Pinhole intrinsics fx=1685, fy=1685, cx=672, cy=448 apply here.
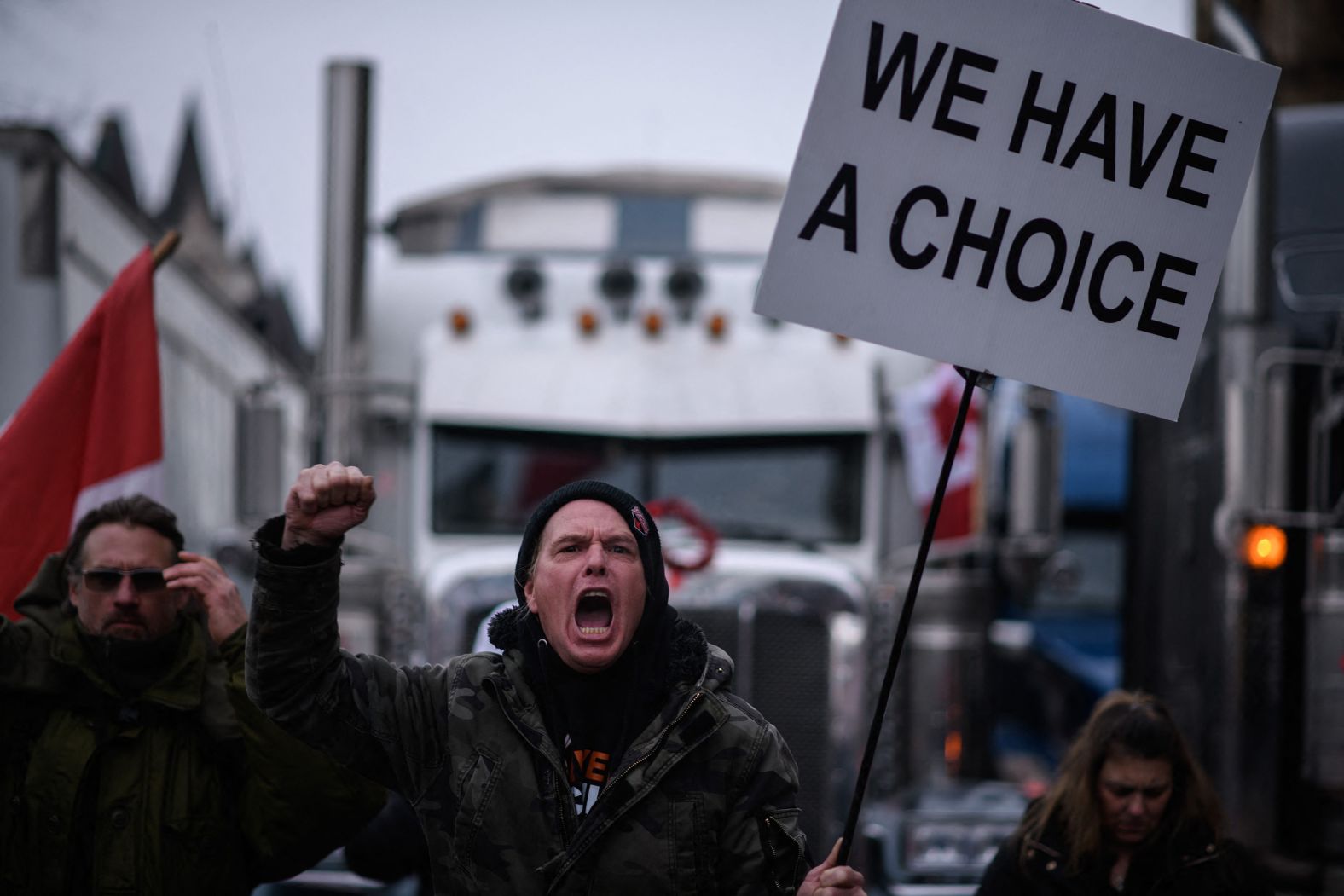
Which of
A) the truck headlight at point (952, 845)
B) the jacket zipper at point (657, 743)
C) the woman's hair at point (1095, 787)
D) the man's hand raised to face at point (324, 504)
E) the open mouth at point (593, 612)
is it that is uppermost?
the man's hand raised to face at point (324, 504)

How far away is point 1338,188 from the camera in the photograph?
798cm

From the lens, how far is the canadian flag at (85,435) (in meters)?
4.83

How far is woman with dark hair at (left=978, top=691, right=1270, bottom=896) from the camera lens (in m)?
4.19

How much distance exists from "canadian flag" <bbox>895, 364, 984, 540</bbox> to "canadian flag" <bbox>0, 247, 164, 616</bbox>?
377 cm

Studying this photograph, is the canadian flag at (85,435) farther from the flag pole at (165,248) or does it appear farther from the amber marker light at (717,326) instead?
the amber marker light at (717,326)

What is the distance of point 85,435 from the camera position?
5051 millimetres

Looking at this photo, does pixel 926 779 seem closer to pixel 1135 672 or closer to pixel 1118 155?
pixel 1135 672

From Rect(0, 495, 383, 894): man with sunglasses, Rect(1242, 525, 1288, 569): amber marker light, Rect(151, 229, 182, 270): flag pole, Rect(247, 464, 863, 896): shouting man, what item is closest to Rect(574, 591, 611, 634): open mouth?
Rect(247, 464, 863, 896): shouting man

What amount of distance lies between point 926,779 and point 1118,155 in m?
4.59

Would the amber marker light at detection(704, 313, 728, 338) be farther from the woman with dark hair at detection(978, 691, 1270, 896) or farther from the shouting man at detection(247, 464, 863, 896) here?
the shouting man at detection(247, 464, 863, 896)

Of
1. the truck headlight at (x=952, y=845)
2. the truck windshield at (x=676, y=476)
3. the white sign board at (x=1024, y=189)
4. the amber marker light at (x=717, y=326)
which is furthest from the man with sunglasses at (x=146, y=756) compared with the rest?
the amber marker light at (x=717, y=326)

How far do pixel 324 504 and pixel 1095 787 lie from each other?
90.0 inches

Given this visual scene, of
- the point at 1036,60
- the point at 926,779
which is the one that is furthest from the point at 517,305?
the point at 1036,60

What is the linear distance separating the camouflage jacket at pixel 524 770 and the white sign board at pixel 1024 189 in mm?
948
